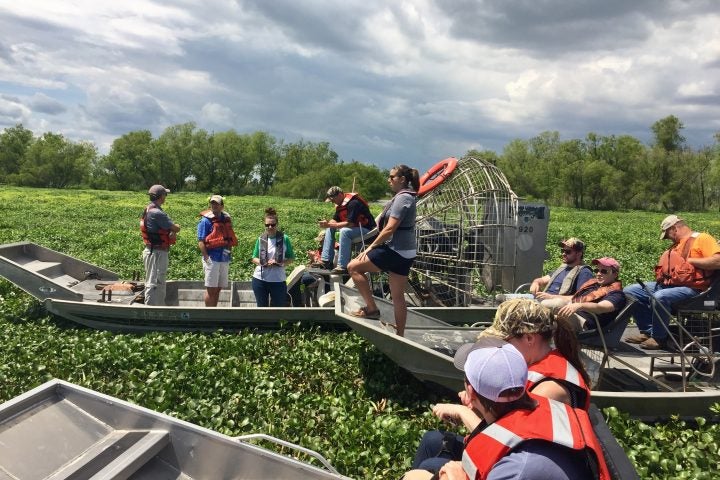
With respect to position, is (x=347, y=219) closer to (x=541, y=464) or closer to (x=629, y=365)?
(x=629, y=365)

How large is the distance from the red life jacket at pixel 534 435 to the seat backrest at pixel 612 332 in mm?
3559

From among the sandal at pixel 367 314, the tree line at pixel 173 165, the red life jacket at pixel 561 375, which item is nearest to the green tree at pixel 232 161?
the tree line at pixel 173 165

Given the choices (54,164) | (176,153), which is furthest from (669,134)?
(54,164)

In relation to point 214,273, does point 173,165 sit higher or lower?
higher

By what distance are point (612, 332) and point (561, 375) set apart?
125 inches

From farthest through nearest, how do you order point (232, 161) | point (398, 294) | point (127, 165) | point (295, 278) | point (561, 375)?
point (232, 161)
point (127, 165)
point (295, 278)
point (398, 294)
point (561, 375)

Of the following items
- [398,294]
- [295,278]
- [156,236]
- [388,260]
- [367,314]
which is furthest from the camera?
[295,278]

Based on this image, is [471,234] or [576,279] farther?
[471,234]

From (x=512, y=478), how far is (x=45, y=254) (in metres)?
10.1

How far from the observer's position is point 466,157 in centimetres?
865

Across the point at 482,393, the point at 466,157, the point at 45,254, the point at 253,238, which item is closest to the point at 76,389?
the point at 482,393

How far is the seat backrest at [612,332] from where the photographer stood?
5830 millimetres

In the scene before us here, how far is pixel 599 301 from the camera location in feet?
19.4

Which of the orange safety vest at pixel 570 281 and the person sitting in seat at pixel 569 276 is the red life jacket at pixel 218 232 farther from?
the orange safety vest at pixel 570 281
